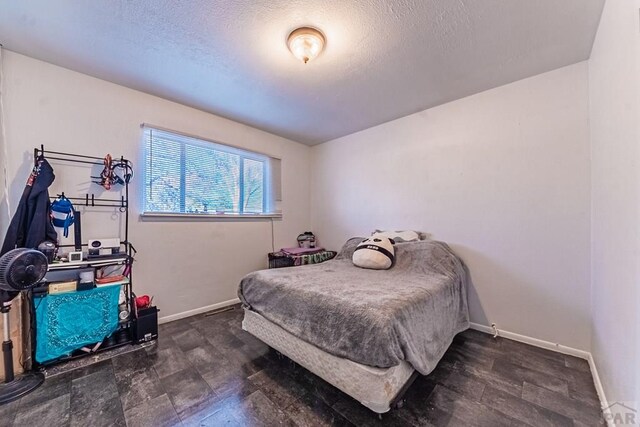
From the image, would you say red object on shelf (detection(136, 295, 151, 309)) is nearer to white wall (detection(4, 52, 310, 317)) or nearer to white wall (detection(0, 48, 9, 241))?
white wall (detection(4, 52, 310, 317))

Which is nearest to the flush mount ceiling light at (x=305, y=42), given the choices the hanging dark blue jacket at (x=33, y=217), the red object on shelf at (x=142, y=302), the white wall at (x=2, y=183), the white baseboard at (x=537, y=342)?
the hanging dark blue jacket at (x=33, y=217)

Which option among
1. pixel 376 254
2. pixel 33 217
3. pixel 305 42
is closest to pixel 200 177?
pixel 33 217

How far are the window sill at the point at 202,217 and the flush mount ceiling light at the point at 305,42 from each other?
212 cm

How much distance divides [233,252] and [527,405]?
10.2 ft

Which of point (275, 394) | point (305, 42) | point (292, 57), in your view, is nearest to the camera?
point (275, 394)

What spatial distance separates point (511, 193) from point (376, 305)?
1919mm

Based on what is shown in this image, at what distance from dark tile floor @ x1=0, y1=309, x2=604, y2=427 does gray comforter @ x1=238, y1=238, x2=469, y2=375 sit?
9.5 inches

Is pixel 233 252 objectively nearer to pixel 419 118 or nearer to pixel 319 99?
pixel 319 99

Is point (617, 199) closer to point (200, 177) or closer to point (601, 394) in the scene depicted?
point (601, 394)

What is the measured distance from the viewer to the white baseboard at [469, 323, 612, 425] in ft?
5.07

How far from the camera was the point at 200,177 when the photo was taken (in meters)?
3.08

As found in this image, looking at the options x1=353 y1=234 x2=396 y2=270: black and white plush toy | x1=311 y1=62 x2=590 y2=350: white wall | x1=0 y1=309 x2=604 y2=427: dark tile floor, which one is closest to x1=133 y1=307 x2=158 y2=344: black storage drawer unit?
x1=0 y1=309 x2=604 y2=427: dark tile floor

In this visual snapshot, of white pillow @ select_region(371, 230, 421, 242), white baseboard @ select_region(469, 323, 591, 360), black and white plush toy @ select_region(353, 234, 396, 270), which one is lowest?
white baseboard @ select_region(469, 323, 591, 360)

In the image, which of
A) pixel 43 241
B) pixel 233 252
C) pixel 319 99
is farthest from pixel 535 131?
pixel 43 241
